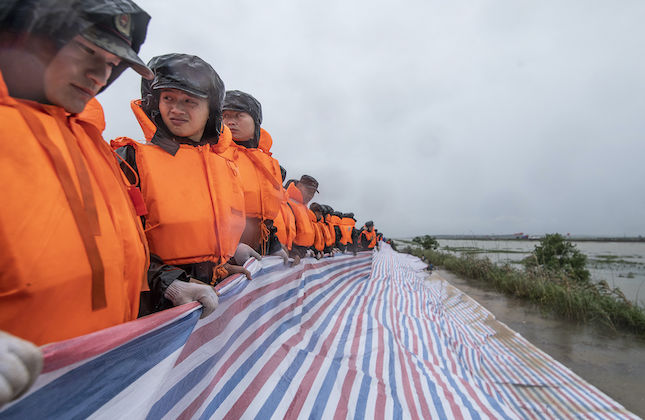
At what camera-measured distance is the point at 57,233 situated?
29.3 inches

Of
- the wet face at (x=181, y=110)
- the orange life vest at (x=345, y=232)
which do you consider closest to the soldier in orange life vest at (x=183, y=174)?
the wet face at (x=181, y=110)

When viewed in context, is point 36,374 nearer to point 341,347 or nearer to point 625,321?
point 341,347

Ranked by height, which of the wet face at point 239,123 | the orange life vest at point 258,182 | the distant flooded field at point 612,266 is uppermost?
the wet face at point 239,123

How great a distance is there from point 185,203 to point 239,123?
5.01ft

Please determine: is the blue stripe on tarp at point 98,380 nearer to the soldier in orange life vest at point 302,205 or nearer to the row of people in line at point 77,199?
the row of people in line at point 77,199

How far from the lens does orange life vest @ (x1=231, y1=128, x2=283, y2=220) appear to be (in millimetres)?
2844

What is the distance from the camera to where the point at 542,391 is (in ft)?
10.8

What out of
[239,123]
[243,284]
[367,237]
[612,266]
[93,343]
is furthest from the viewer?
[612,266]

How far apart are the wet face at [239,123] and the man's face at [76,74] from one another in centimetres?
189

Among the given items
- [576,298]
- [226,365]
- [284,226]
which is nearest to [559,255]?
[576,298]

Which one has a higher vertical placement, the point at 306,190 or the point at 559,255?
the point at 306,190

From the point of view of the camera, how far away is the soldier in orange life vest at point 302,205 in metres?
5.93

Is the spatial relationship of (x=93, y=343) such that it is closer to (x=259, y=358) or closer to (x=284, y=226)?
(x=259, y=358)

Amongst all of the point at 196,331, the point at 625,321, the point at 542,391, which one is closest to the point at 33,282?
the point at 196,331
